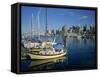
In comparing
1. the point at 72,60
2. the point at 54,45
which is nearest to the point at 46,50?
the point at 54,45

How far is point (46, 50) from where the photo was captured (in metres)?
3.13

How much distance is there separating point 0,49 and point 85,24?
96 centimetres

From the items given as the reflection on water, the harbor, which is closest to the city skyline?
the harbor

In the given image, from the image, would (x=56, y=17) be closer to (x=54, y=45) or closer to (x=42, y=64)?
(x=54, y=45)

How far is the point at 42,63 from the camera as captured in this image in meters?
3.10

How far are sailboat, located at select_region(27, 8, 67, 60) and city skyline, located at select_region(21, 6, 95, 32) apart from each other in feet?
0.51

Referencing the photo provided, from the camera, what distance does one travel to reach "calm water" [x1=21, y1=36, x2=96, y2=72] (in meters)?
3.06

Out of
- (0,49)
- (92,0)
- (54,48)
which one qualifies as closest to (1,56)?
(0,49)

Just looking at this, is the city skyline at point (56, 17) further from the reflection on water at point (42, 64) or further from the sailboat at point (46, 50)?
the reflection on water at point (42, 64)

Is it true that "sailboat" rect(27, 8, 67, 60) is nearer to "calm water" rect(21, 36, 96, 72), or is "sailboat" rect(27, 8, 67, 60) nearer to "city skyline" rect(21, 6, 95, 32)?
"calm water" rect(21, 36, 96, 72)

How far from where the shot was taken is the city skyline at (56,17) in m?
3.01

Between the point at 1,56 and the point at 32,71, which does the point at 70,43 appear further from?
the point at 1,56

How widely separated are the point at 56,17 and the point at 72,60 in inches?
19.2

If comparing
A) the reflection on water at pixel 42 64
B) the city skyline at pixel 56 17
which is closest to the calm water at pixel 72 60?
the reflection on water at pixel 42 64
